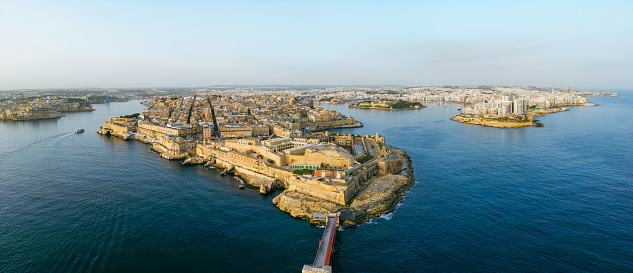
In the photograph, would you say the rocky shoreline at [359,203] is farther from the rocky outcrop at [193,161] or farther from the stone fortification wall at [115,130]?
the stone fortification wall at [115,130]

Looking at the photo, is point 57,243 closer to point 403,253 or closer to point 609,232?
point 403,253

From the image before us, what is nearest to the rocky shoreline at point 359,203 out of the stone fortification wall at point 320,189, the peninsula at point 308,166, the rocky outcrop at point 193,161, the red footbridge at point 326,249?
the peninsula at point 308,166

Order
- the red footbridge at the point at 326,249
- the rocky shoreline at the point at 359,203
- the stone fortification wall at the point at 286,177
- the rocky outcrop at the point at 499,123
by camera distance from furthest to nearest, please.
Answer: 1. the rocky outcrop at the point at 499,123
2. the stone fortification wall at the point at 286,177
3. the rocky shoreline at the point at 359,203
4. the red footbridge at the point at 326,249

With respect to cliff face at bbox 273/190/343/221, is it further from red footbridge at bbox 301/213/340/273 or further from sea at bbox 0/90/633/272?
red footbridge at bbox 301/213/340/273

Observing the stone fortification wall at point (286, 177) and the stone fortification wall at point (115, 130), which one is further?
the stone fortification wall at point (115, 130)

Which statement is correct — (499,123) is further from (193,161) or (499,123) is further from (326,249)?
(326,249)

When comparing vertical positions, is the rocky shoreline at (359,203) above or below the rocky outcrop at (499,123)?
below

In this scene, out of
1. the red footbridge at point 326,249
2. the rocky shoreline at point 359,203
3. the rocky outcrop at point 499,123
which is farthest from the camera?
the rocky outcrop at point 499,123

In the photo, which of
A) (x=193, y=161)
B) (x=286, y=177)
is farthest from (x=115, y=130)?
(x=286, y=177)
